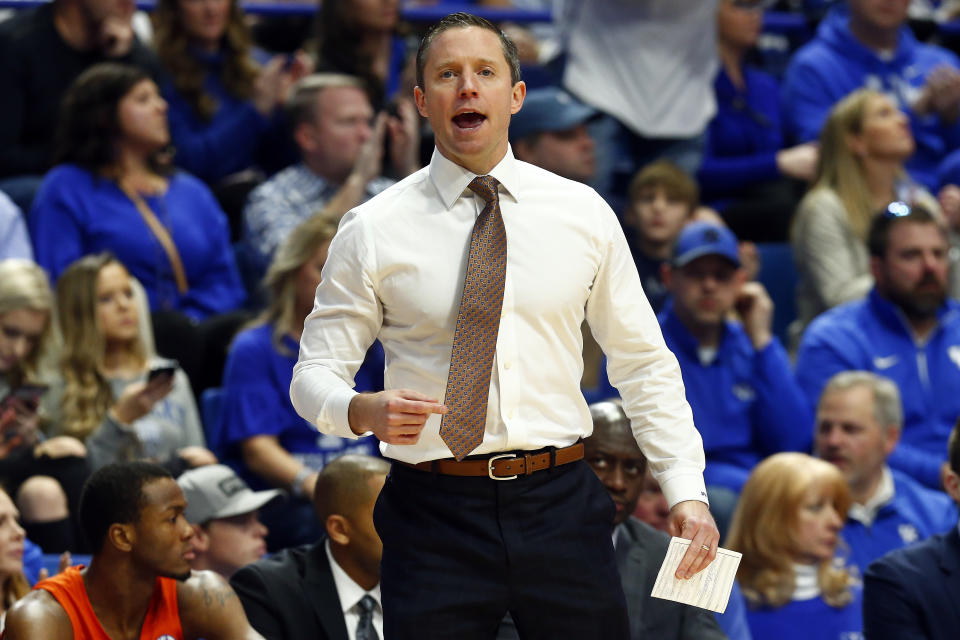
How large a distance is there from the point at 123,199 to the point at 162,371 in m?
1.35

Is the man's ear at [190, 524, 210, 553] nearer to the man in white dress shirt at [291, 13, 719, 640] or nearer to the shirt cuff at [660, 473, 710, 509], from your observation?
the man in white dress shirt at [291, 13, 719, 640]

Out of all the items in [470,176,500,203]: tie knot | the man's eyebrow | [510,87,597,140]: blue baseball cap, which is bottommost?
[510,87,597,140]: blue baseball cap

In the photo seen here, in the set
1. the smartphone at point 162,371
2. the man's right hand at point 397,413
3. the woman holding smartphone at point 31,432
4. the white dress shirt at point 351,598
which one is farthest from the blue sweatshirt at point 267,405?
the man's right hand at point 397,413

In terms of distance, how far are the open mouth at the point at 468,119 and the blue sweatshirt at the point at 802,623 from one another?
8.26 feet

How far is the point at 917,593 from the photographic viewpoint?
3578 millimetres

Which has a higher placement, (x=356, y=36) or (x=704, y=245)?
(x=356, y=36)

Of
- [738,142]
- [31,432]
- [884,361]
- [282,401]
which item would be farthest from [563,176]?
[738,142]

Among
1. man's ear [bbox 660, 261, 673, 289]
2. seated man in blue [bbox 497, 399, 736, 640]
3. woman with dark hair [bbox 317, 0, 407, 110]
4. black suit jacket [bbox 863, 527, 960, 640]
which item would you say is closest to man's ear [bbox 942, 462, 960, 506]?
black suit jacket [bbox 863, 527, 960, 640]

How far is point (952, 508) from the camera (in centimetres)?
513

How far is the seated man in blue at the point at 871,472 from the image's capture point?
195 inches

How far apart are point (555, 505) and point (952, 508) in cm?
311

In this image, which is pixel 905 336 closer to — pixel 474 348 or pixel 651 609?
pixel 651 609

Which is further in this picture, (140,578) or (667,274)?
(667,274)

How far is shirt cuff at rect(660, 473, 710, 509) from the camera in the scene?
249 cm
